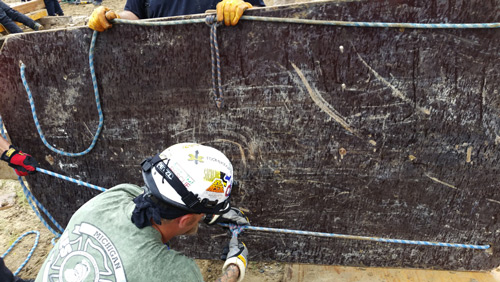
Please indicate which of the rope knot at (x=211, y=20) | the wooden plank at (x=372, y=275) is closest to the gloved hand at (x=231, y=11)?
the rope knot at (x=211, y=20)

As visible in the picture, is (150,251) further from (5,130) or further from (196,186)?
(5,130)

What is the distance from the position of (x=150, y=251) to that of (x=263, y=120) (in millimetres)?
909

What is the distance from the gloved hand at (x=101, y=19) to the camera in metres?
1.78

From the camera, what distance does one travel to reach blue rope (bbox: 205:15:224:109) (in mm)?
1738

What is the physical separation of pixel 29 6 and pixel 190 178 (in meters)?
8.64

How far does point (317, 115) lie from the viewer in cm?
192

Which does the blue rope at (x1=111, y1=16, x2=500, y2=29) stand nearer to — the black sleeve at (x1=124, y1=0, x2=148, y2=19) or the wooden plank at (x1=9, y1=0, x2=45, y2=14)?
the black sleeve at (x1=124, y1=0, x2=148, y2=19)

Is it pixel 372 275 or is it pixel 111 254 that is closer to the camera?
pixel 111 254

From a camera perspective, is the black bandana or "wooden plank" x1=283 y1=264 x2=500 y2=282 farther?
"wooden plank" x1=283 y1=264 x2=500 y2=282

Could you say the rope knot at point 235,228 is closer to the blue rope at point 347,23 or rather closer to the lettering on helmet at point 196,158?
the lettering on helmet at point 196,158

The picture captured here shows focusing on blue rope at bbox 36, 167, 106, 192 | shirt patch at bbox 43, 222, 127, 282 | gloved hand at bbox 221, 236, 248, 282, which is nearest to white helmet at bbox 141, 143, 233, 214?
shirt patch at bbox 43, 222, 127, 282

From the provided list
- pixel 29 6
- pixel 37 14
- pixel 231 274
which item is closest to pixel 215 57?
pixel 231 274

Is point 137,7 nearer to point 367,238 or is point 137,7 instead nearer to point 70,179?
point 70,179

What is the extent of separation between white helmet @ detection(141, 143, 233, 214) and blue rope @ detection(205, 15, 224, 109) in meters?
0.46
